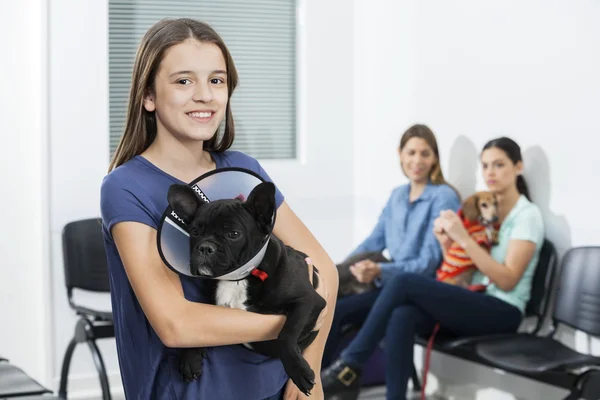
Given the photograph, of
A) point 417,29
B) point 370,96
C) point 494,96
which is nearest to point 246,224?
point 494,96

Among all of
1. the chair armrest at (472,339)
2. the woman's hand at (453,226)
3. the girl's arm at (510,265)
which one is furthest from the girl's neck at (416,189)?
the chair armrest at (472,339)

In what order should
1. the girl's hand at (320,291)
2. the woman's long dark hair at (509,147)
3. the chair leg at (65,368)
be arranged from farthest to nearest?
the chair leg at (65,368) < the woman's long dark hair at (509,147) < the girl's hand at (320,291)

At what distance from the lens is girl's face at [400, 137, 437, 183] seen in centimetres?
380

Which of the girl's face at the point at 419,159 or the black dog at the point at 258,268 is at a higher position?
the girl's face at the point at 419,159

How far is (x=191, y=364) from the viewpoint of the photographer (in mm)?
1133

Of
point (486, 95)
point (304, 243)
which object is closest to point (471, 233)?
point (486, 95)

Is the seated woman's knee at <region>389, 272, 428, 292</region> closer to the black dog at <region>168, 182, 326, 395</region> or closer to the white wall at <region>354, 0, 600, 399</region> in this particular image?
the white wall at <region>354, 0, 600, 399</region>

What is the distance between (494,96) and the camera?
12.0ft

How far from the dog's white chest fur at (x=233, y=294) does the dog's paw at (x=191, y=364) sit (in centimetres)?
8

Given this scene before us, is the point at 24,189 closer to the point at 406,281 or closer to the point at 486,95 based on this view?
the point at 406,281

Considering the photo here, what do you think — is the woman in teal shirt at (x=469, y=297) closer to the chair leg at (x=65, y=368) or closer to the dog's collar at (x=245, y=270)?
the chair leg at (x=65, y=368)

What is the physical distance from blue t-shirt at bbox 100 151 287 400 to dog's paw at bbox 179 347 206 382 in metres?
0.01

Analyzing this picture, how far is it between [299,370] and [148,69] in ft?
1.56

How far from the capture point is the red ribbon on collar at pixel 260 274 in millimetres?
1133
